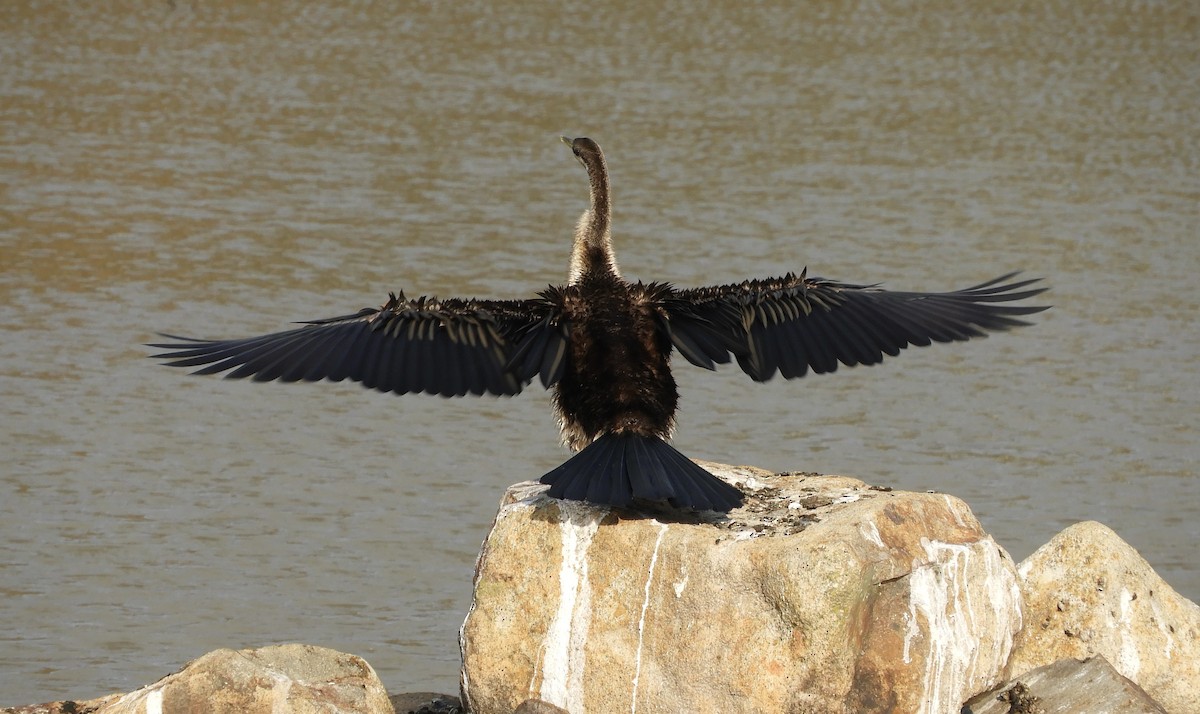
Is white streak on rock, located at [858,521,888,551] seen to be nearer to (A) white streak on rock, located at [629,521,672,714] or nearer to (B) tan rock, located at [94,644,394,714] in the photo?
(A) white streak on rock, located at [629,521,672,714]

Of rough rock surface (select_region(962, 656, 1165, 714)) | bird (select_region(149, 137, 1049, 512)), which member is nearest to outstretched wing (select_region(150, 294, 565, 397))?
bird (select_region(149, 137, 1049, 512))

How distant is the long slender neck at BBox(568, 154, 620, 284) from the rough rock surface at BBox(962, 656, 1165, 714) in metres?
1.96

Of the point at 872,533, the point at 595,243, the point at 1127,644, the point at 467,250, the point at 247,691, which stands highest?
the point at 467,250

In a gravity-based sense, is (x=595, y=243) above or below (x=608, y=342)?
above

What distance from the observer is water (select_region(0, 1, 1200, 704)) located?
7969 millimetres

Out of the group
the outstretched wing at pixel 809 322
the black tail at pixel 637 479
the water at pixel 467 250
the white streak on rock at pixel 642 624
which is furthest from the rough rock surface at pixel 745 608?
the water at pixel 467 250

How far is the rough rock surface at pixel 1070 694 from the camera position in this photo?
17.9 ft

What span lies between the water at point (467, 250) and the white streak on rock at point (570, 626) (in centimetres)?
152

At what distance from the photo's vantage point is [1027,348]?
1113 centimetres

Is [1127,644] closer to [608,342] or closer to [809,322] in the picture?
[809,322]

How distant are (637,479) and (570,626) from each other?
1.91ft

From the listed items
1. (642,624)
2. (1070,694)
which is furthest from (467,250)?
(1070,694)

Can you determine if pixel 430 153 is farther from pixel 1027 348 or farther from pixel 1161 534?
pixel 1161 534

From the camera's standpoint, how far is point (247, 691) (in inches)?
210
